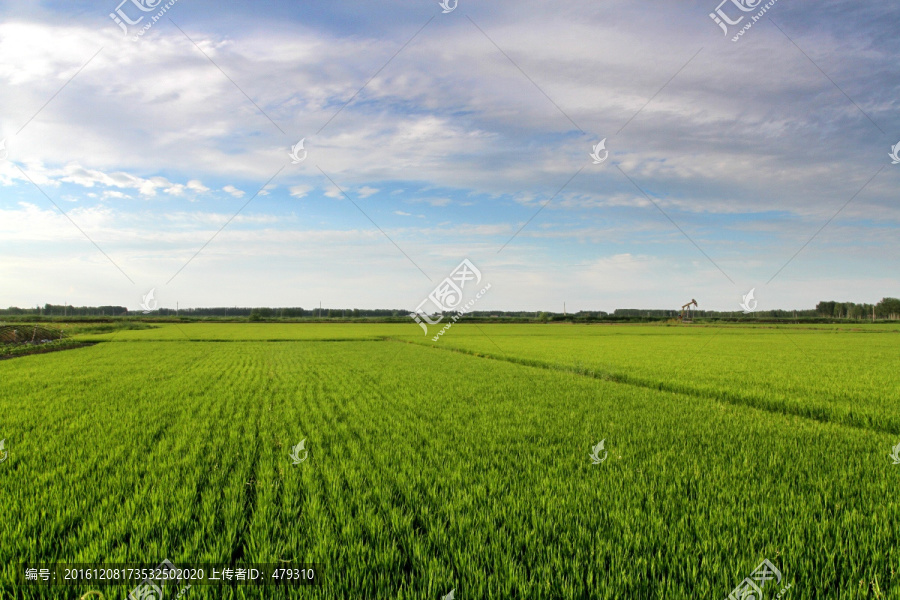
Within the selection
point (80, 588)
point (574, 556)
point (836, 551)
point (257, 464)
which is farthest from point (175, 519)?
point (836, 551)

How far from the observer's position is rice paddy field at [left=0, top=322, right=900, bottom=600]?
354 cm

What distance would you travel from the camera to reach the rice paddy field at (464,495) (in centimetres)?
354

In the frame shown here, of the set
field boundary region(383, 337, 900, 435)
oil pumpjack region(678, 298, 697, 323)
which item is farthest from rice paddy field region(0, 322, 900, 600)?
oil pumpjack region(678, 298, 697, 323)

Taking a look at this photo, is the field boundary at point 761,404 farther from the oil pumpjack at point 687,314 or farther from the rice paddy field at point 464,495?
the oil pumpjack at point 687,314

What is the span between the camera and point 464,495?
508 centimetres

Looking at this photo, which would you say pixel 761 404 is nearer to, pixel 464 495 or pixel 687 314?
pixel 464 495

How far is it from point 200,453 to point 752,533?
7.05 m

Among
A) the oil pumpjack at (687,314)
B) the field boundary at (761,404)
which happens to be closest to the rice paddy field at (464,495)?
the field boundary at (761,404)

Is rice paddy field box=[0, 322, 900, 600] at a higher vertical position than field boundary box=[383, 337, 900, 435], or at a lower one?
lower

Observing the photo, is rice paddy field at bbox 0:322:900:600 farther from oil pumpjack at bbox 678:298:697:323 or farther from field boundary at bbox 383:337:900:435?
oil pumpjack at bbox 678:298:697:323

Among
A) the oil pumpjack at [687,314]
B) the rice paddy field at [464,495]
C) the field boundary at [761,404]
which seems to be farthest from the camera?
the oil pumpjack at [687,314]

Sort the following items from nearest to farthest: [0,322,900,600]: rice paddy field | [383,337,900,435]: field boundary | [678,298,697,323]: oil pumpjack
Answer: [0,322,900,600]: rice paddy field
[383,337,900,435]: field boundary
[678,298,697,323]: oil pumpjack

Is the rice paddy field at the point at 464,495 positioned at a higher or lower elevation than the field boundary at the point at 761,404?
lower

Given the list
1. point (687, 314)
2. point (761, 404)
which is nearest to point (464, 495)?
point (761, 404)
